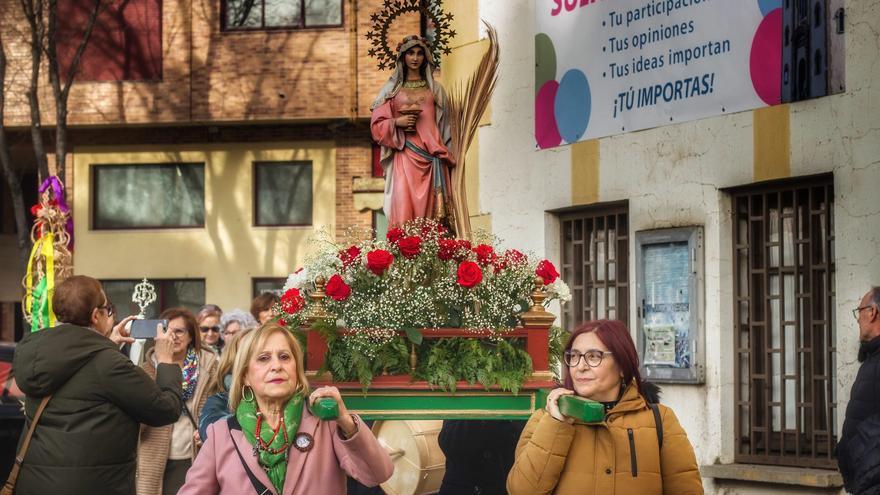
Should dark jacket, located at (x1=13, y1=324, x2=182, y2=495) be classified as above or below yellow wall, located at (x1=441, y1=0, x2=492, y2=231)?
below

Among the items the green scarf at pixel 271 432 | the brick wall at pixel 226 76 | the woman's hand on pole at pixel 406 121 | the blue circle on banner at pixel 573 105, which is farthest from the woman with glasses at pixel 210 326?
the brick wall at pixel 226 76

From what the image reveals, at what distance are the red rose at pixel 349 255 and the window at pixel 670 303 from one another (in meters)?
5.78

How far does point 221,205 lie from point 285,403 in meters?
23.2

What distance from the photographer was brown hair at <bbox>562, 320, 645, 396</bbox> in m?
5.48

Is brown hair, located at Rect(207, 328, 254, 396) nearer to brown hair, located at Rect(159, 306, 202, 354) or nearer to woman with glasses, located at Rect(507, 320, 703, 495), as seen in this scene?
woman with glasses, located at Rect(507, 320, 703, 495)

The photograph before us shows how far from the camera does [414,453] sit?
9.37 m

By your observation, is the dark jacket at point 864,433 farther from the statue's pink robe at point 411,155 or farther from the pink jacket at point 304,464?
the pink jacket at point 304,464

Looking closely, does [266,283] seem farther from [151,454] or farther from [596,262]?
[151,454]

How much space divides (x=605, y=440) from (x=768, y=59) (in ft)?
26.9

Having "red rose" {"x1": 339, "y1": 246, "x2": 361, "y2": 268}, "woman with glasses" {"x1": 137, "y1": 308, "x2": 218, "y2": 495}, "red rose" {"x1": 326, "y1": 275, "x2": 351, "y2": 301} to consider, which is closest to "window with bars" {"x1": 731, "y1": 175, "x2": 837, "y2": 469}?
"red rose" {"x1": 339, "y1": 246, "x2": 361, "y2": 268}

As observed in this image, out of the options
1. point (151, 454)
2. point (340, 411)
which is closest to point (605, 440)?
point (340, 411)

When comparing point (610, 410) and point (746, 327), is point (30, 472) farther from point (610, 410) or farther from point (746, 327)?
point (746, 327)

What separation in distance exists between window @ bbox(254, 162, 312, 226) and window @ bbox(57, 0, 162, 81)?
9.07 ft

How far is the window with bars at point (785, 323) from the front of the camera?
41.2 feet
